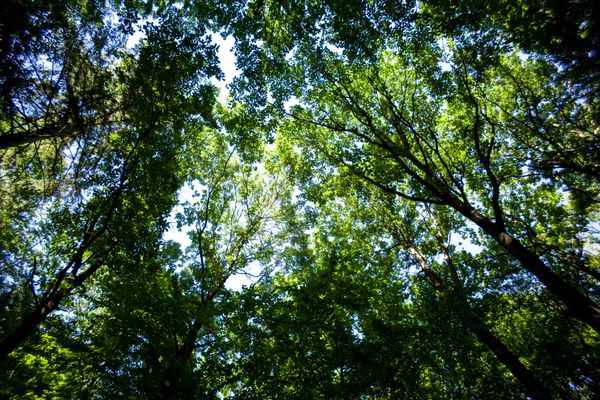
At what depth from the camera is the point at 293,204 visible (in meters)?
14.2

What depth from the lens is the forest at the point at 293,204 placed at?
5.70 meters

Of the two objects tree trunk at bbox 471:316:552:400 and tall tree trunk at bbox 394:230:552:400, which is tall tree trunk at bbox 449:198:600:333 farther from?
tree trunk at bbox 471:316:552:400

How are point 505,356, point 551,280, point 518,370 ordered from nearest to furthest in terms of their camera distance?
point 551,280, point 518,370, point 505,356

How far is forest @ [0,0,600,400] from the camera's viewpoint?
5.70m

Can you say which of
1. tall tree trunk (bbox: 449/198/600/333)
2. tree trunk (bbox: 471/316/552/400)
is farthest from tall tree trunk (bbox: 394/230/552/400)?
tall tree trunk (bbox: 449/198/600/333)

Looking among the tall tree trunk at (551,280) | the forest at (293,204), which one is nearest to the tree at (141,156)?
the forest at (293,204)

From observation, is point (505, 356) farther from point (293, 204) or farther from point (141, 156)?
point (141, 156)

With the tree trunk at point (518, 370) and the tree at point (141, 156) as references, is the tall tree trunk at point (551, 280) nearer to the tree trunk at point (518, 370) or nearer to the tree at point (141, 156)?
the tree trunk at point (518, 370)

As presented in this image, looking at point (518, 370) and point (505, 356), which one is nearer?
point (518, 370)

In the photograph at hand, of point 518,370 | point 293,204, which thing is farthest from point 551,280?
point 293,204

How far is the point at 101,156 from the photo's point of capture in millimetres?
7848

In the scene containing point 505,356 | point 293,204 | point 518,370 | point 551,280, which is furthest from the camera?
point 293,204

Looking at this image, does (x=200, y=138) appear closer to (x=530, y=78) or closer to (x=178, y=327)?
(x=178, y=327)

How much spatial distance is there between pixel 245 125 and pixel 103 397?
8.58m
